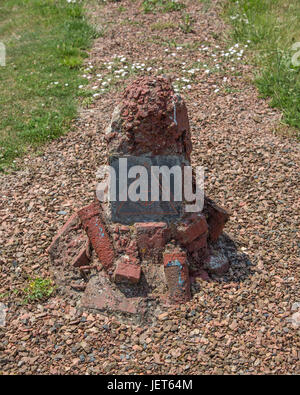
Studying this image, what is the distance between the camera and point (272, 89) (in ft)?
21.7

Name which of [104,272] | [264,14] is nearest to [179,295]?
[104,272]

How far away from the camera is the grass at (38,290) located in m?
3.80

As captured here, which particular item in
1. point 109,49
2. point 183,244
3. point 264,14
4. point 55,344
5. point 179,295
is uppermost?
point 264,14

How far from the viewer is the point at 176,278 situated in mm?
3615

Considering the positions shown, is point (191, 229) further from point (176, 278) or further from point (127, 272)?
point (127, 272)

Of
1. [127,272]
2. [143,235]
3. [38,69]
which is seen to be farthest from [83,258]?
[38,69]

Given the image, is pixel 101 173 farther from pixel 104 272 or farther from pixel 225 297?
pixel 225 297

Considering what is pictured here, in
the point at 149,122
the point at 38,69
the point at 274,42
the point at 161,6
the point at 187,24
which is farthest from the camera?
the point at 161,6

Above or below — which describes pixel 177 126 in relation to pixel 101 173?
above

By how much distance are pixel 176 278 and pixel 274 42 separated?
17.8ft

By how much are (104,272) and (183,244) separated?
672 mm

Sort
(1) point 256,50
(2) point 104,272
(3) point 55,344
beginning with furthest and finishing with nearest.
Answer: (1) point 256,50, (2) point 104,272, (3) point 55,344

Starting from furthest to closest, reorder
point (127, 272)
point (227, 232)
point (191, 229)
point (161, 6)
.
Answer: point (161, 6) → point (227, 232) → point (191, 229) → point (127, 272)

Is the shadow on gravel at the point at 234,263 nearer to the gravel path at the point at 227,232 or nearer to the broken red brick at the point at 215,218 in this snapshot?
the gravel path at the point at 227,232
